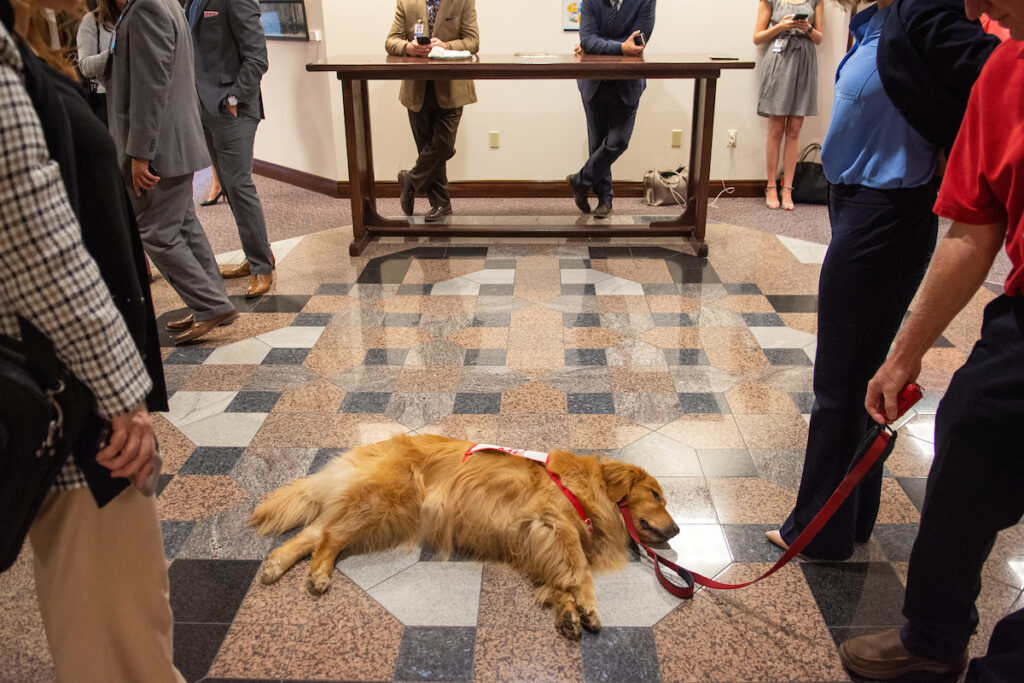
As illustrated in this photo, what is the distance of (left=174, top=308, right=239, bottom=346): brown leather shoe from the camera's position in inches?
147

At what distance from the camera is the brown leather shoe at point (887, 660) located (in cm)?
175

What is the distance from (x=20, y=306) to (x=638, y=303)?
3.46 m

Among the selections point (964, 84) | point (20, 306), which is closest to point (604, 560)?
point (964, 84)

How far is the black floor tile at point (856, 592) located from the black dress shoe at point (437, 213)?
4108 mm

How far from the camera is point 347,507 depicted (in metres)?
2.23

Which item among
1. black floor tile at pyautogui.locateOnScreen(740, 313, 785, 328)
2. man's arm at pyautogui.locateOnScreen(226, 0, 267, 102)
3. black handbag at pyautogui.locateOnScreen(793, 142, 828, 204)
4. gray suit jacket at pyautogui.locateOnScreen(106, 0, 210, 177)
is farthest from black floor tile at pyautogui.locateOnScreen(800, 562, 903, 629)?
black handbag at pyautogui.locateOnScreen(793, 142, 828, 204)

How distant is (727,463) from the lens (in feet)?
9.02

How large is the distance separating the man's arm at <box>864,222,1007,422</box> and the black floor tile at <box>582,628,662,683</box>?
83 cm

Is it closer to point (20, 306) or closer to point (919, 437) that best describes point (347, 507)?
point (20, 306)

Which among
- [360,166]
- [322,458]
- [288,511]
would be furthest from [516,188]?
[288,511]

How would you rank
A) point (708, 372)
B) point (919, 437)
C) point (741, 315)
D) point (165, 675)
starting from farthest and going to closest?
1. point (741, 315)
2. point (708, 372)
3. point (919, 437)
4. point (165, 675)

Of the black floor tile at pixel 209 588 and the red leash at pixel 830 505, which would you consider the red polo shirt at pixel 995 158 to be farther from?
the black floor tile at pixel 209 588

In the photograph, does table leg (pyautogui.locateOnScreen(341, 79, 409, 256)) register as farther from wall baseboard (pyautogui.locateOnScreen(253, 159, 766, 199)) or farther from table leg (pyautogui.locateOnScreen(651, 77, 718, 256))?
table leg (pyautogui.locateOnScreen(651, 77, 718, 256))

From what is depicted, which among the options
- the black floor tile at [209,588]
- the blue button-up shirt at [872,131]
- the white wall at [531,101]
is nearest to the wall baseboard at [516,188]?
the white wall at [531,101]
